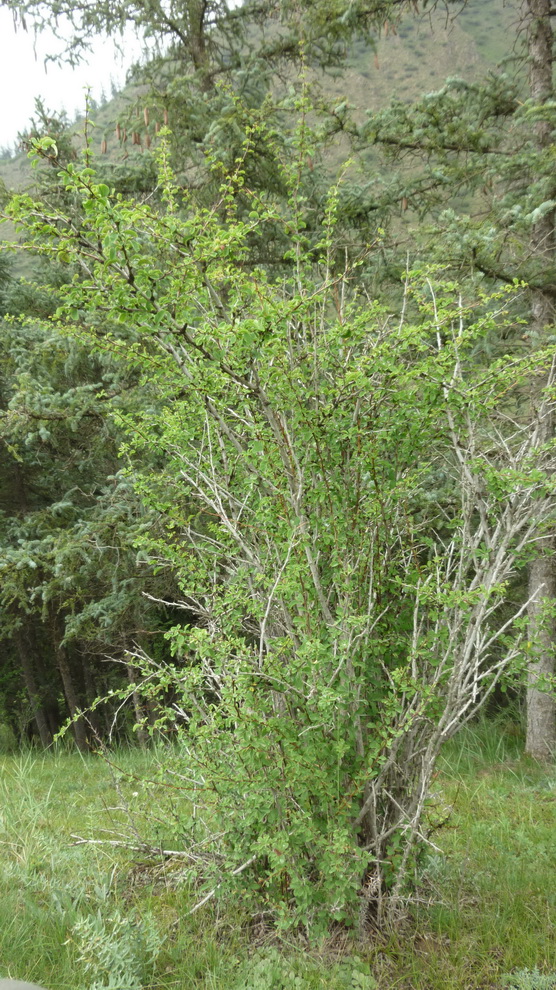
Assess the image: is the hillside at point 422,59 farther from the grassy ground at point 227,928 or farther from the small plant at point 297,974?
the small plant at point 297,974

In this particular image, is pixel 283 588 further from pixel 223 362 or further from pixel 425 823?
pixel 425 823

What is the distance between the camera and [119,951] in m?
2.79

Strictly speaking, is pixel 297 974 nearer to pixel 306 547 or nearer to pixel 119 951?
pixel 119 951

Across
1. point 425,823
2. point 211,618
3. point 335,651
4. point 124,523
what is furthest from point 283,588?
point 124,523

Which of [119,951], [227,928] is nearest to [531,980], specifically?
[227,928]

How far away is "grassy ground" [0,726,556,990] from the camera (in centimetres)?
280

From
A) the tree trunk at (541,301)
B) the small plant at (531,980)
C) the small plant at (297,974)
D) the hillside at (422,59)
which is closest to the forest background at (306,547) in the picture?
the small plant at (297,974)

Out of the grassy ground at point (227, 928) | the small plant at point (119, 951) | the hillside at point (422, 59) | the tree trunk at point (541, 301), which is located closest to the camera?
the small plant at point (119, 951)

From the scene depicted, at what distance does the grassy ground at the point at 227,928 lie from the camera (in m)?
2.80

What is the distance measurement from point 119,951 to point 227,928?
2.03ft

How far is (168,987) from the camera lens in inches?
110

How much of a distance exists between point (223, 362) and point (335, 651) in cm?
128

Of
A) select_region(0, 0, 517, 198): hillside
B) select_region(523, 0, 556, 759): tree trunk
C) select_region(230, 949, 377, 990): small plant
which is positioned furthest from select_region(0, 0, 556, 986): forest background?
select_region(0, 0, 517, 198): hillside

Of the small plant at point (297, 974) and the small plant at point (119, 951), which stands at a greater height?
the small plant at point (119, 951)
